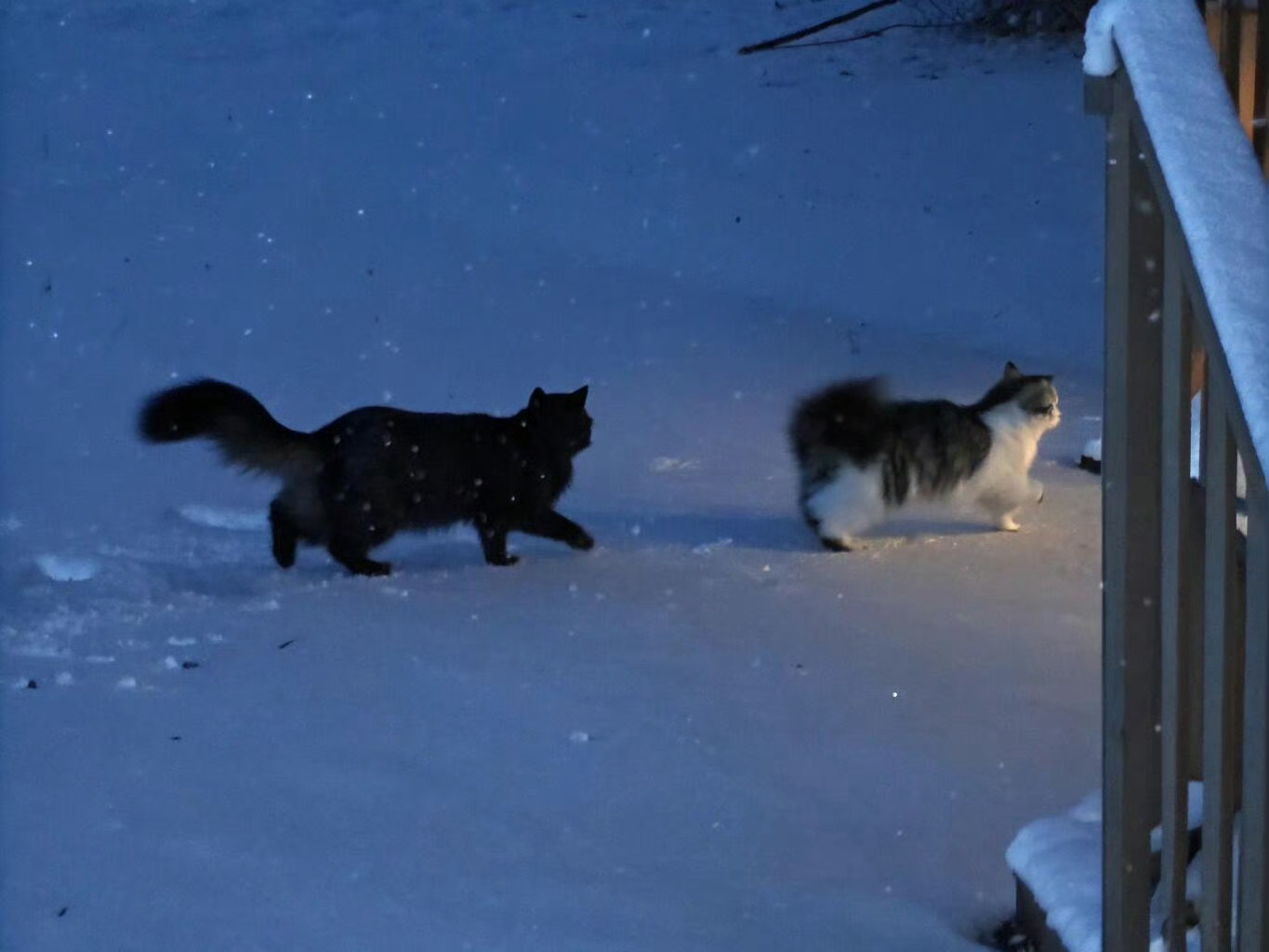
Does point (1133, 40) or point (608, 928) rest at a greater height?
point (1133, 40)

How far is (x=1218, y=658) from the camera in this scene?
1.89 meters

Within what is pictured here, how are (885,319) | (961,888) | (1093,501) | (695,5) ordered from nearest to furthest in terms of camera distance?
(961,888) < (1093,501) < (885,319) < (695,5)

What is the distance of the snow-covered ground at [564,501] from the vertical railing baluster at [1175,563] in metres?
0.87

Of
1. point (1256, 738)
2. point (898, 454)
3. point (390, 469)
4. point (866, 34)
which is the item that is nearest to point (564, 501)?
point (390, 469)

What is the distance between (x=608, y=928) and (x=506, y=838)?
1.48 ft

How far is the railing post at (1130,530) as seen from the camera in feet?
6.84

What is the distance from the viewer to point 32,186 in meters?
10.9

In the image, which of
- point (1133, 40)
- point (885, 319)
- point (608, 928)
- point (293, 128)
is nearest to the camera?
point (1133, 40)

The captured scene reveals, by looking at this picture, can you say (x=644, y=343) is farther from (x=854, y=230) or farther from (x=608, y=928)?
(x=608, y=928)

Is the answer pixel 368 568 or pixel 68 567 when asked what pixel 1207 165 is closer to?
pixel 368 568

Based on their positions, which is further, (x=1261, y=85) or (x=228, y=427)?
(x=228, y=427)

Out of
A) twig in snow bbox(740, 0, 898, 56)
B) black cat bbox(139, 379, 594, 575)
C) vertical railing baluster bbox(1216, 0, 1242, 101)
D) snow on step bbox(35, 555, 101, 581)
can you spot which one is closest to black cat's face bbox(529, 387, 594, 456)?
black cat bbox(139, 379, 594, 575)

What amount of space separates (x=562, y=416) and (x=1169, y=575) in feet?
13.3

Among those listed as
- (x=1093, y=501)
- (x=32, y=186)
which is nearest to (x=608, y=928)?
(x=1093, y=501)
